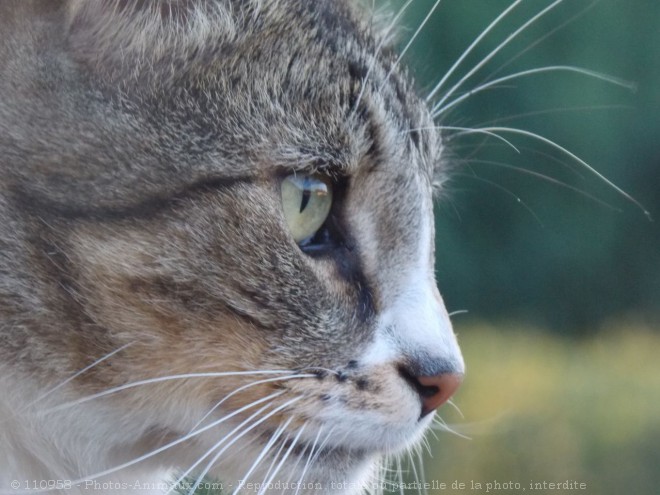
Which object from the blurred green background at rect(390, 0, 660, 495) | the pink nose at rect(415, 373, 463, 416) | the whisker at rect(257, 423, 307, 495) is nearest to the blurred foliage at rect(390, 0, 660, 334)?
the blurred green background at rect(390, 0, 660, 495)

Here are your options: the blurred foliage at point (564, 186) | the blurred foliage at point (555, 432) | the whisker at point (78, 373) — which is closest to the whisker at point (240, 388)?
the whisker at point (78, 373)

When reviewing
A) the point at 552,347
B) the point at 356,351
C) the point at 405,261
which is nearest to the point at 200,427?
the point at 356,351

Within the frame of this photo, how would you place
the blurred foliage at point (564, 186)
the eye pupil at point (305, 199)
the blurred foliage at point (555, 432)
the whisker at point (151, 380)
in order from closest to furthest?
the whisker at point (151, 380)
the eye pupil at point (305, 199)
the blurred foliage at point (555, 432)
the blurred foliage at point (564, 186)

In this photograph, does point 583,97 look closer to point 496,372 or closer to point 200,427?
point 496,372

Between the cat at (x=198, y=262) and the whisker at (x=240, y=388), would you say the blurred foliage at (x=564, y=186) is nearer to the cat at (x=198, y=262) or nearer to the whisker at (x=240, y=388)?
the cat at (x=198, y=262)

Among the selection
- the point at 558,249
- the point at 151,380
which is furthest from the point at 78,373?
the point at 558,249

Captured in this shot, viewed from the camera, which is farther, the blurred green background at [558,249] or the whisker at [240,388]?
the blurred green background at [558,249]

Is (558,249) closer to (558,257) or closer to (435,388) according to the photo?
(558,257)
